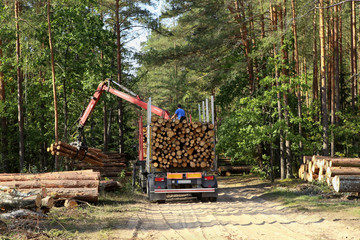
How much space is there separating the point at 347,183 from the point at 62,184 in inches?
358

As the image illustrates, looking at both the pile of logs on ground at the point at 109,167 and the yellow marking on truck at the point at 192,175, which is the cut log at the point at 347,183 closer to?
the yellow marking on truck at the point at 192,175

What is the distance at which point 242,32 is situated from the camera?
2458 cm

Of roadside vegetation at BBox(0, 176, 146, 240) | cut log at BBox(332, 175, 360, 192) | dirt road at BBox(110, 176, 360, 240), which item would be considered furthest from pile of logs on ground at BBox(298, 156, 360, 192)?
roadside vegetation at BBox(0, 176, 146, 240)

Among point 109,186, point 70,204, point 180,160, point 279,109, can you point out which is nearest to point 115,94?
point 109,186

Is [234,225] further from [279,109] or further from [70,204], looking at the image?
[279,109]

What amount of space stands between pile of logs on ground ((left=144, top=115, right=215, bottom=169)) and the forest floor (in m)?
1.67

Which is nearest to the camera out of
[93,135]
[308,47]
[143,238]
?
[143,238]

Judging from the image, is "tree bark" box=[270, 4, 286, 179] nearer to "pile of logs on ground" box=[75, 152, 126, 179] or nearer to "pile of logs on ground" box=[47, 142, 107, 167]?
"pile of logs on ground" box=[47, 142, 107, 167]

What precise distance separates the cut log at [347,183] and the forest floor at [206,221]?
0.40m

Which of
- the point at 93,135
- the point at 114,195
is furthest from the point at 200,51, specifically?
the point at 114,195

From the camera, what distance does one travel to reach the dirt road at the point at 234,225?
310 inches

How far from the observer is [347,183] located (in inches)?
522

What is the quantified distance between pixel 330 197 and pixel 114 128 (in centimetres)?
2766

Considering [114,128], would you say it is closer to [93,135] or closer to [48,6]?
[93,135]
